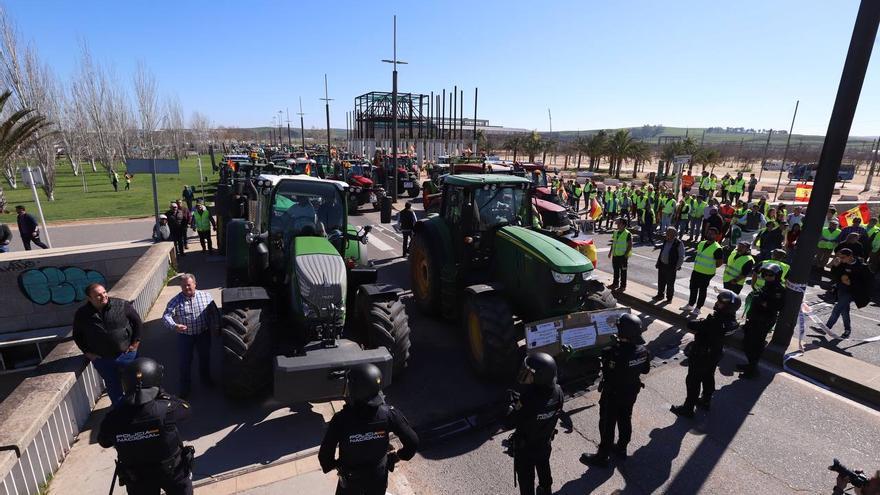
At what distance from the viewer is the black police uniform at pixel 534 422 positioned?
3246 mm

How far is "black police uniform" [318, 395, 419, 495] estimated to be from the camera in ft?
9.03

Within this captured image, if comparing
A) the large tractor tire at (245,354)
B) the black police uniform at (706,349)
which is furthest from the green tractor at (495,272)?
the large tractor tire at (245,354)

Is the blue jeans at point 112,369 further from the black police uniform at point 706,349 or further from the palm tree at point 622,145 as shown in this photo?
the palm tree at point 622,145

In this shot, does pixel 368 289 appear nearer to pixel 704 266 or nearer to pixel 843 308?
pixel 704 266

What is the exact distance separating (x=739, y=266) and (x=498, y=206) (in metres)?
Answer: 4.13

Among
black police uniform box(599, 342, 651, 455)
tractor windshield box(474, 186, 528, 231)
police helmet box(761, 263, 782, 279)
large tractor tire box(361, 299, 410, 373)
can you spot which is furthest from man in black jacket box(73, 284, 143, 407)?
police helmet box(761, 263, 782, 279)

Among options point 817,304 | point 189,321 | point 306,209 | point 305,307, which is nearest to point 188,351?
point 189,321

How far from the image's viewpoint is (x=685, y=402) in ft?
Result: 16.5

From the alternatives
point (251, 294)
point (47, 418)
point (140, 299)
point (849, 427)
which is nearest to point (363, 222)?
point (140, 299)

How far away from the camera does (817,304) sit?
884 cm

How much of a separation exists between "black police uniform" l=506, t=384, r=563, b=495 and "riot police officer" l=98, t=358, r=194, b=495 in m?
2.32

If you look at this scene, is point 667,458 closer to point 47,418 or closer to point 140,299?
point 47,418

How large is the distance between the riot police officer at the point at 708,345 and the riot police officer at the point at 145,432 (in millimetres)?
4817

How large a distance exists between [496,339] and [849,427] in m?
3.96
